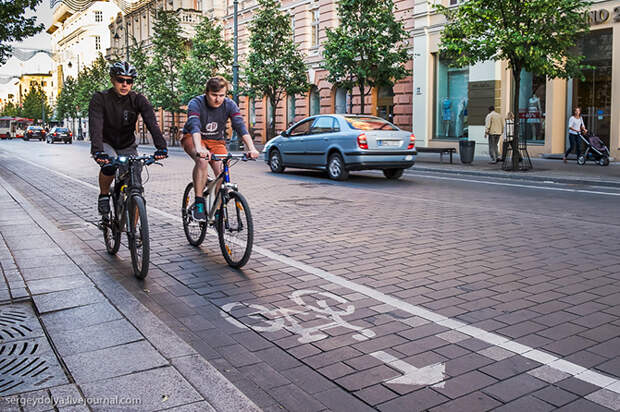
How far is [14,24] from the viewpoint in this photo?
26125mm

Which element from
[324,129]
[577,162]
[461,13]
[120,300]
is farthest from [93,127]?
[577,162]

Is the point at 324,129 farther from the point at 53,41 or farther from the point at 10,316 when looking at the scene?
the point at 53,41

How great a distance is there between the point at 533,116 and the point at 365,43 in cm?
666

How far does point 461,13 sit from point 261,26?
52.0 feet

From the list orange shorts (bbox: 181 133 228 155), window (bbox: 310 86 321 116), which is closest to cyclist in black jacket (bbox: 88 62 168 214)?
orange shorts (bbox: 181 133 228 155)

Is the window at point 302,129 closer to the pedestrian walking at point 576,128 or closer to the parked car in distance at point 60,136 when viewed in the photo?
the pedestrian walking at point 576,128

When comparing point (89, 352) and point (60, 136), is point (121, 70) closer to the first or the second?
point (89, 352)

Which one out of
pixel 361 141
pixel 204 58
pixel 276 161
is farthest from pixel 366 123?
pixel 204 58

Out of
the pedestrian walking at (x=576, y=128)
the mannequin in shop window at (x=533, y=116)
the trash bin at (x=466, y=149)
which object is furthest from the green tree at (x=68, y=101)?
the pedestrian walking at (x=576, y=128)

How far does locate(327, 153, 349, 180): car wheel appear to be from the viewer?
1514 cm

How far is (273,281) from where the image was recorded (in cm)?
557

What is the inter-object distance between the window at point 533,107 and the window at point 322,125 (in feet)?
31.1

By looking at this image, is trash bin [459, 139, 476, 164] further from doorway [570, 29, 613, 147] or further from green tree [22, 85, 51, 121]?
green tree [22, 85, 51, 121]

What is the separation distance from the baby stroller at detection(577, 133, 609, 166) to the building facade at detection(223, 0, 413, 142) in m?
10.6
